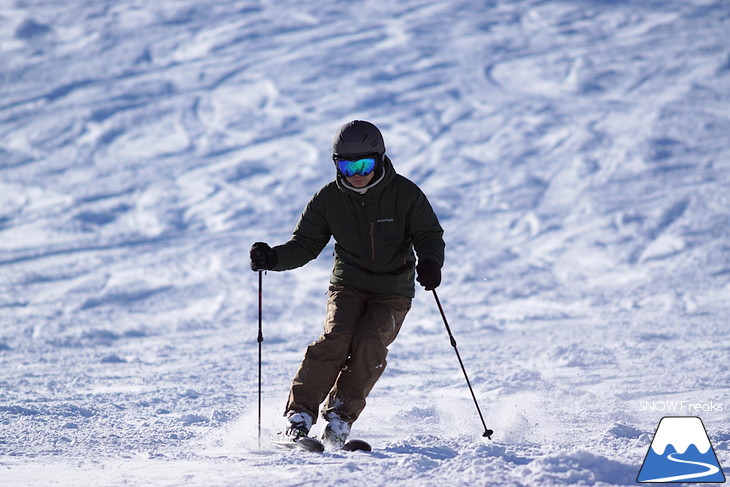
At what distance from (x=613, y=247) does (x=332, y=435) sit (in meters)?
9.87

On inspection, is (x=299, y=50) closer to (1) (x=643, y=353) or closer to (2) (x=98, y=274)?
(2) (x=98, y=274)

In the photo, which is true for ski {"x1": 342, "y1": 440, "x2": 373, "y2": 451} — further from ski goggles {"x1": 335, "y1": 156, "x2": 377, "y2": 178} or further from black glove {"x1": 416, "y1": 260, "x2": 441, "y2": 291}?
ski goggles {"x1": 335, "y1": 156, "x2": 377, "y2": 178}

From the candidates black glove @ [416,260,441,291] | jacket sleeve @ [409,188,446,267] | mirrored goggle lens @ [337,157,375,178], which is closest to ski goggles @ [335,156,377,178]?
mirrored goggle lens @ [337,157,375,178]

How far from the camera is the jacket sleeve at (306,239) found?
453 centimetres

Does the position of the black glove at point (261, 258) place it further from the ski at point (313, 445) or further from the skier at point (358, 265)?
the ski at point (313, 445)

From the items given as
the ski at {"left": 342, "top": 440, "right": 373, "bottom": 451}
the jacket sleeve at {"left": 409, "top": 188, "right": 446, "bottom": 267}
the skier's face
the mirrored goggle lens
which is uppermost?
the mirrored goggle lens

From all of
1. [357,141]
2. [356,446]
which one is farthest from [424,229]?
[356,446]

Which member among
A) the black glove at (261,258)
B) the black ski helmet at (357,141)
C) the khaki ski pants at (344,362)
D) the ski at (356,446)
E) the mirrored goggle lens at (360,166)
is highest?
the black ski helmet at (357,141)

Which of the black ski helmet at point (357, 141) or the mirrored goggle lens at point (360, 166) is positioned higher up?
the black ski helmet at point (357, 141)

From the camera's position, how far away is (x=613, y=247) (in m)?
13.2

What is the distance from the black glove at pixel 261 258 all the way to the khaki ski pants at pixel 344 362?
1.25 feet

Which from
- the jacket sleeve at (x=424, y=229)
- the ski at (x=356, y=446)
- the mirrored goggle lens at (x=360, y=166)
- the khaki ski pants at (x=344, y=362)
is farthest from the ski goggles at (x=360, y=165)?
the ski at (x=356, y=446)

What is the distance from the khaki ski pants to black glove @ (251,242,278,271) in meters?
0.38

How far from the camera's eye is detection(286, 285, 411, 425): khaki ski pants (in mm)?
4234
